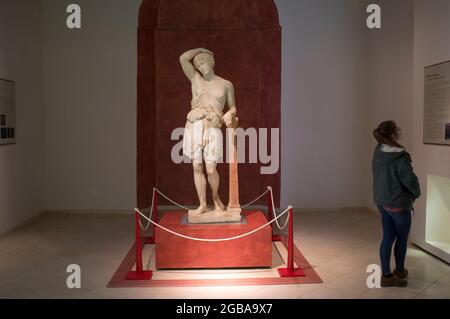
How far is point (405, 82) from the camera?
7.62 m

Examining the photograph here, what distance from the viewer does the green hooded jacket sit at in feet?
14.8

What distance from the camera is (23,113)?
316 inches

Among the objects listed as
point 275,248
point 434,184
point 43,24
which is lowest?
point 275,248

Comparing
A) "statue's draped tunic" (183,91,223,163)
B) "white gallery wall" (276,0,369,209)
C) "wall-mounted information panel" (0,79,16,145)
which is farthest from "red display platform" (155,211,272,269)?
"white gallery wall" (276,0,369,209)

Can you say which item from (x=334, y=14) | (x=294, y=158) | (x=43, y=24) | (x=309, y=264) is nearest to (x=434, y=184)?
(x=309, y=264)

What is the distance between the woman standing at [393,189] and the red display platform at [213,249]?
4.54 ft

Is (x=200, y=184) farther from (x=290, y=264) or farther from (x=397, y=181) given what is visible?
(x=397, y=181)

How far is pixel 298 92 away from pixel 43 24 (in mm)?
5228

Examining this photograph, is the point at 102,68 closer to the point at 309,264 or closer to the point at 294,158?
the point at 294,158

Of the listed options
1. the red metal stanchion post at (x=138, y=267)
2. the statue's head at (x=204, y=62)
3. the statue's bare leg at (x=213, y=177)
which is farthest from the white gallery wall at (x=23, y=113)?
the statue's bare leg at (x=213, y=177)

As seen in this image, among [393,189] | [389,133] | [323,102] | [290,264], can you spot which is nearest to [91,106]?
[323,102]

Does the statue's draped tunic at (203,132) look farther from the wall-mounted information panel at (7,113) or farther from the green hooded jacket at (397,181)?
the wall-mounted information panel at (7,113)

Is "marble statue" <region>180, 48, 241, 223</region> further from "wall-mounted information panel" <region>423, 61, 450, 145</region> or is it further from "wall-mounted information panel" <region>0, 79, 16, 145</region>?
"wall-mounted information panel" <region>0, 79, 16, 145</region>

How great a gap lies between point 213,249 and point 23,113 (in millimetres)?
4683
